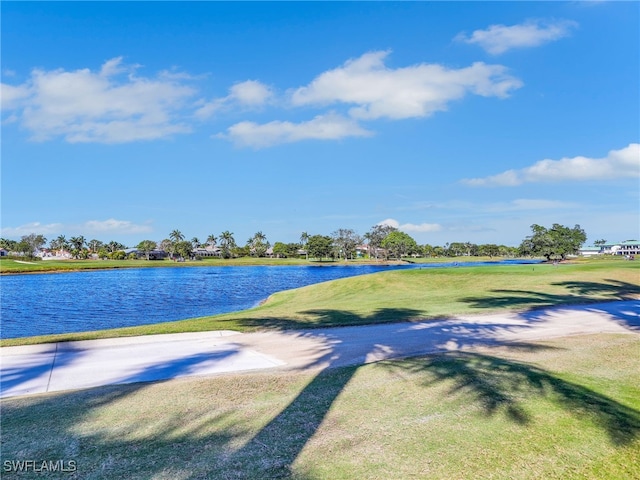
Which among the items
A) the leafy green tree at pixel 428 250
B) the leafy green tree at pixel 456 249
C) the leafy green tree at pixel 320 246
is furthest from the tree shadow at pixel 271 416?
the leafy green tree at pixel 456 249

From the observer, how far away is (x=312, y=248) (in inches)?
5763

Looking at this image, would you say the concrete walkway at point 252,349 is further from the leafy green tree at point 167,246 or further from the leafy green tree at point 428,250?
the leafy green tree at point 428,250

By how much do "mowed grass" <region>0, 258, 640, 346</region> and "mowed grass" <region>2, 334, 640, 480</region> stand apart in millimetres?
5877

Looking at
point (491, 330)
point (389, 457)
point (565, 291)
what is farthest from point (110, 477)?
point (565, 291)

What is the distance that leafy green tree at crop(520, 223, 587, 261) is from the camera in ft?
312

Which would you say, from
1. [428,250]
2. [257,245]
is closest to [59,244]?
[257,245]

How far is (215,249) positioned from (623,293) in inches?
6970

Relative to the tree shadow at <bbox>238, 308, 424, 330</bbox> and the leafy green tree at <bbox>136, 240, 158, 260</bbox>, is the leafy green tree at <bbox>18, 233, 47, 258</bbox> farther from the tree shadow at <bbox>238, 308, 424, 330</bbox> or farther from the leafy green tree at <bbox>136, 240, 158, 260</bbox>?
the tree shadow at <bbox>238, 308, 424, 330</bbox>

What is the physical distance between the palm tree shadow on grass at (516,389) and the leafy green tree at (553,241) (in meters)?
99.9

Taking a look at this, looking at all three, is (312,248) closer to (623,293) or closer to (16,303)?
(16,303)

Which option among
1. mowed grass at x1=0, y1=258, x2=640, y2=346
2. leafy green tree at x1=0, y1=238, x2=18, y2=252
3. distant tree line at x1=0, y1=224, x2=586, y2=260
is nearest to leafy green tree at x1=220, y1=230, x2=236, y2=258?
distant tree line at x1=0, y1=224, x2=586, y2=260

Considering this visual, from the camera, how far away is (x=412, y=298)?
20.4 metres

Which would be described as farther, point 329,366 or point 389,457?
point 329,366

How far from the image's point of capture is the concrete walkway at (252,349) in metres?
7.49
